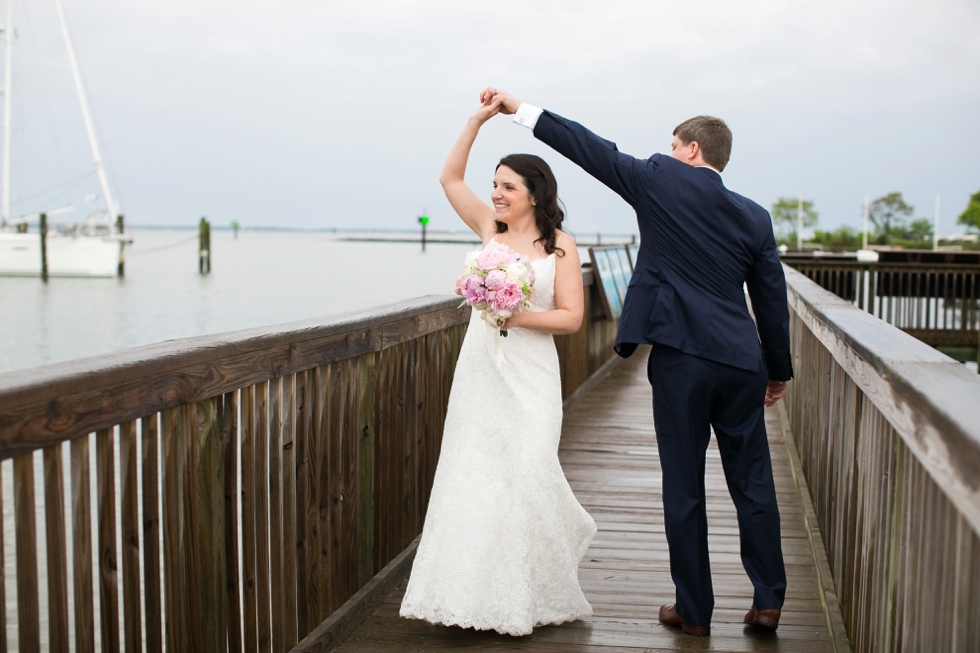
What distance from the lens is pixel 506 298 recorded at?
3426 mm

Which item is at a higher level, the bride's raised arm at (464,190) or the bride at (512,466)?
the bride's raised arm at (464,190)

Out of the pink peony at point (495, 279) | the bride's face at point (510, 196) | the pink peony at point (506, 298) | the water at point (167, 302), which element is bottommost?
the water at point (167, 302)

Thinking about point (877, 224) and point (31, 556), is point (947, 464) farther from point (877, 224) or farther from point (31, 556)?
point (877, 224)

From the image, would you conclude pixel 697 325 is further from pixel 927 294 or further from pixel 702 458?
pixel 927 294

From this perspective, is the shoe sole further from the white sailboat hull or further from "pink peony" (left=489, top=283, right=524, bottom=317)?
the white sailboat hull

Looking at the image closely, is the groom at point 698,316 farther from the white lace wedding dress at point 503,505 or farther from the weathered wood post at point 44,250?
the weathered wood post at point 44,250

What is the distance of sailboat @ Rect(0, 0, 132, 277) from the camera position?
55656 millimetres

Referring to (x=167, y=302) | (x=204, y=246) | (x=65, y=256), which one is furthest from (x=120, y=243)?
(x=167, y=302)

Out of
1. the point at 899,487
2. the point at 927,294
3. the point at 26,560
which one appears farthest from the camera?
the point at 927,294

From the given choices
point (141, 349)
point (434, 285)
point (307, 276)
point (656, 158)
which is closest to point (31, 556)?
point (141, 349)

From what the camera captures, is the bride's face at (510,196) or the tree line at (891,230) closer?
the bride's face at (510,196)

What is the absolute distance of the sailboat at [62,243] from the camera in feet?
183

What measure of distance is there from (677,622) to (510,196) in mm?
1784

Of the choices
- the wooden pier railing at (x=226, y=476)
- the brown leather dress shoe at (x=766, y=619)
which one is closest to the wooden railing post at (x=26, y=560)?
the wooden pier railing at (x=226, y=476)
